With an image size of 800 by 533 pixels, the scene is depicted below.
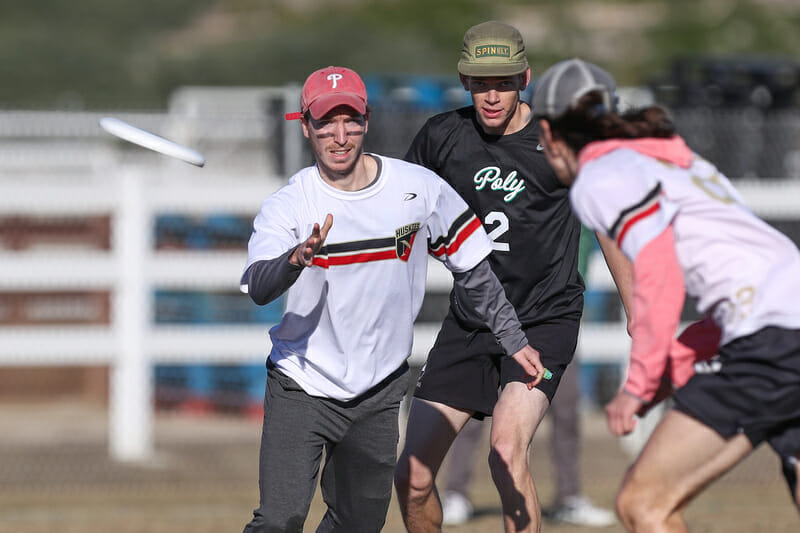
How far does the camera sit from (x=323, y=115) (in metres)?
5.05

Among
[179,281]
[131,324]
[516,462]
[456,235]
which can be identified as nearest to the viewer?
[456,235]

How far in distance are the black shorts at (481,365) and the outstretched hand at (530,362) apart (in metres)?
0.37

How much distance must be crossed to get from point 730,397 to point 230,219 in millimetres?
7984

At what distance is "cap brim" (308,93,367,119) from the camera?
16.5 ft

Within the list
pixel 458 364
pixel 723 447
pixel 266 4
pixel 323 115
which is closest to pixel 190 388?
pixel 458 364

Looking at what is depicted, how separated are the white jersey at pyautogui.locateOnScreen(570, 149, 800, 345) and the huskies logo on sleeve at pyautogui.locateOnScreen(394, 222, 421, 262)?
99 cm

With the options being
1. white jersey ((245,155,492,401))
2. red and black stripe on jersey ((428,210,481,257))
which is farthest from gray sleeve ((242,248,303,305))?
red and black stripe on jersey ((428,210,481,257))

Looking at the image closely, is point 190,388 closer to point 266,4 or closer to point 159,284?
point 159,284

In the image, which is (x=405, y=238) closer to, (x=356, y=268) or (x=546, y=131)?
(x=356, y=268)

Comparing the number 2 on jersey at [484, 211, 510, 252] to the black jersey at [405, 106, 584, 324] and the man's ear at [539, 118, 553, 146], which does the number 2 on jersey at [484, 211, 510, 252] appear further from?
the man's ear at [539, 118, 553, 146]

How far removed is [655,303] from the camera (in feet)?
14.1

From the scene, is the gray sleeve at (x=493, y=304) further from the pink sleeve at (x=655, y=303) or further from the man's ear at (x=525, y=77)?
the pink sleeve at (x=655, y=303)

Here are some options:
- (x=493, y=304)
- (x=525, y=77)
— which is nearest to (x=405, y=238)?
(x=493, y=304)

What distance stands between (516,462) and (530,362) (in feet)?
1.54
